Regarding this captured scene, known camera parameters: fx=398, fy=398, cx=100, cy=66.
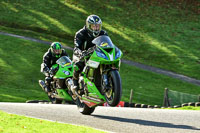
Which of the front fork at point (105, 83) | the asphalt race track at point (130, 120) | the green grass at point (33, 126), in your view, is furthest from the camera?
the front fork at point (105, 83)

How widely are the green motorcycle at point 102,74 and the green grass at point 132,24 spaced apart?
2785cm

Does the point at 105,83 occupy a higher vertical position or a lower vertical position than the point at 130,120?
higher


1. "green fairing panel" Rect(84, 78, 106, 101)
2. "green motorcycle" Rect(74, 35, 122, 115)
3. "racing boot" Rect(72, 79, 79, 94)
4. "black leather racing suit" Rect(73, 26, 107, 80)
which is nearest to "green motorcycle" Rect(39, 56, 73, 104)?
"racing boot" Rect(72, 79, 79, 94)

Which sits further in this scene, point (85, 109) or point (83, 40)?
point (85, 109)

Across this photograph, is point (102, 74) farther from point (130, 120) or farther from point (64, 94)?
point (64, 94)

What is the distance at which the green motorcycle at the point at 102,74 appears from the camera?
9.85 m

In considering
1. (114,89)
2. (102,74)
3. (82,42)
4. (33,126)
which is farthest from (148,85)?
(33,126)

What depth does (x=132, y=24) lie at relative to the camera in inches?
2045

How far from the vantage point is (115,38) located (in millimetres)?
47312

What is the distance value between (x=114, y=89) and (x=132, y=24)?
42.8 meters

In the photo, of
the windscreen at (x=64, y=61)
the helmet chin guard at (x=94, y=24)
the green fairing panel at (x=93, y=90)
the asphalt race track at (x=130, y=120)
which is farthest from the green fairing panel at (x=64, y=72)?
the green fairing panel at (x=93, y=90)

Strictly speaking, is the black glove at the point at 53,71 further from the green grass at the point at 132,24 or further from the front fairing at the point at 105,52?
the green grass at the point at 132,24

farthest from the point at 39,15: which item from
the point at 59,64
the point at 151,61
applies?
the point at 59,64

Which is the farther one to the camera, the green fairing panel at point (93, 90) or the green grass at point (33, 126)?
the green fairing panel at point (93, 90)
